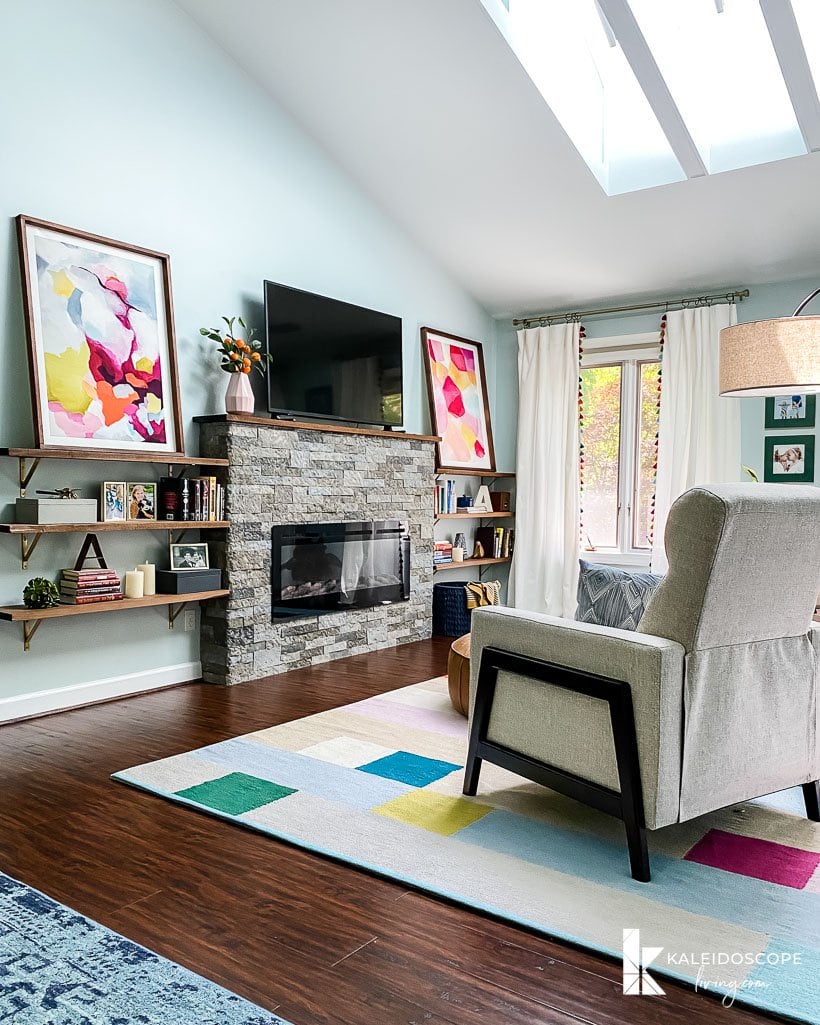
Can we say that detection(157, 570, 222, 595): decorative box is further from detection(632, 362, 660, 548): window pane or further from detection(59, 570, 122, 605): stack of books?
detection(632, 362, 660, 548): window pane

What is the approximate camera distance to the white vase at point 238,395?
465 centimetres

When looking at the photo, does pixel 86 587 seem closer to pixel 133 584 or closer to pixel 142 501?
pixel 133 584

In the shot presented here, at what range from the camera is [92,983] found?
1.82 m

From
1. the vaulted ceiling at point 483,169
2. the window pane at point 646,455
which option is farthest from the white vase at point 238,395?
the window pane at point 646,455

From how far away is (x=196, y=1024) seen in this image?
1686mm

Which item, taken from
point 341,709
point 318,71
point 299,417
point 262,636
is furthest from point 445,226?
point 341,709

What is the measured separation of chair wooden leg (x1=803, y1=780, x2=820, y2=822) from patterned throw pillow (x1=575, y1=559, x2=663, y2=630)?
1201 mm

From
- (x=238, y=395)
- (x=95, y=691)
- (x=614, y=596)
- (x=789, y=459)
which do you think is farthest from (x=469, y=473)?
(x=95, y=691)

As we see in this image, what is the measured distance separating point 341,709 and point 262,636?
36.5 inches

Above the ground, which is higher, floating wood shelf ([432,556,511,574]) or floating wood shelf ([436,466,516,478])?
floating wood shelf ([436,466,516,478])

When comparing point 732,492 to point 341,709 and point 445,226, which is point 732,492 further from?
point 445,226

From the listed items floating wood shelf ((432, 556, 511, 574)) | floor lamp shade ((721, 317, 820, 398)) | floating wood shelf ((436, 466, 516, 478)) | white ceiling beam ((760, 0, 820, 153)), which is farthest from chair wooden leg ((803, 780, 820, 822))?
floating wood shelf ((436, 466, 516, 478))

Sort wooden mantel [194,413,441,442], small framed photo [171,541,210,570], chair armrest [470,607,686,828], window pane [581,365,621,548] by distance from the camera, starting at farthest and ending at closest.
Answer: window pane [581,365,621,548] → wooden mantel [194,413,441,442] → small framed photo [171,541,210,570] → chair armrest [470,607,686,828]

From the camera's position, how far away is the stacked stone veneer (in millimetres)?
4641
